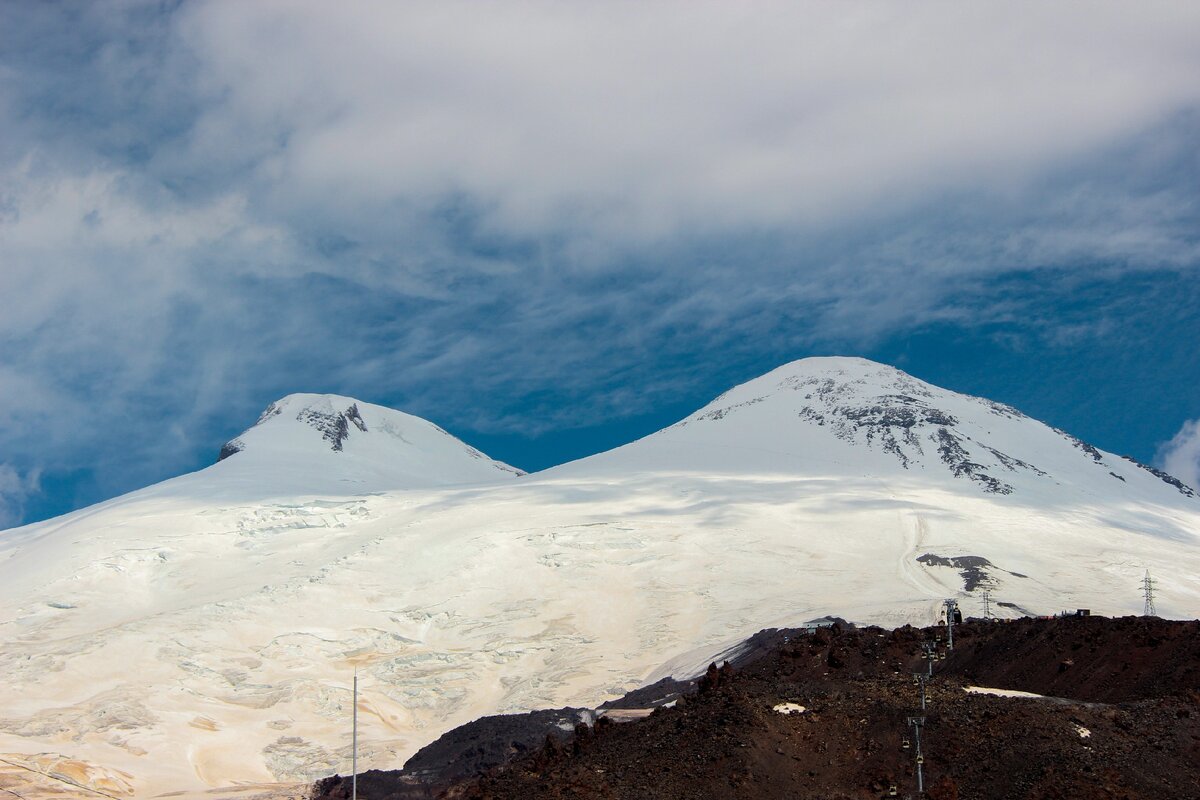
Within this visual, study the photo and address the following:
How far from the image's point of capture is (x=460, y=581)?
295 ft

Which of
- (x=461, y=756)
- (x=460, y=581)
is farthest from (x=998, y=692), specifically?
(x=460, y=581)

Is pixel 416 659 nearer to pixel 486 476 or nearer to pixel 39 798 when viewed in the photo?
pixel 39 798

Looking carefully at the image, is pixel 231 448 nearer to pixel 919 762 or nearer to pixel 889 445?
pixel 889 445

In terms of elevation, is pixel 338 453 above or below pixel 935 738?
above

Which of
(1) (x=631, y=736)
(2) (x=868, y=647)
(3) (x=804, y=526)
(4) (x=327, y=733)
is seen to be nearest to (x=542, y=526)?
(3) (x=804, y=526)

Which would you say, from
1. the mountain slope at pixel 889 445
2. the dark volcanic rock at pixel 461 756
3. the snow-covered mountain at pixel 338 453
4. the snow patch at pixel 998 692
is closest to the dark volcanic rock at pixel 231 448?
the snow-covered mountain at pixel 338 453

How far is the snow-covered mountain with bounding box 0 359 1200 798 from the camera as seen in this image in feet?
209

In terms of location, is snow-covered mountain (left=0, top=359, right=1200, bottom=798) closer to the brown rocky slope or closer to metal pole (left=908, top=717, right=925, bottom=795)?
the brown rocky slope

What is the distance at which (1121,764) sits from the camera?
28812 mm

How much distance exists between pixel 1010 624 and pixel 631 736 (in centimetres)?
1929

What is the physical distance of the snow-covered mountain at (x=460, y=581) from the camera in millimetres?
63656

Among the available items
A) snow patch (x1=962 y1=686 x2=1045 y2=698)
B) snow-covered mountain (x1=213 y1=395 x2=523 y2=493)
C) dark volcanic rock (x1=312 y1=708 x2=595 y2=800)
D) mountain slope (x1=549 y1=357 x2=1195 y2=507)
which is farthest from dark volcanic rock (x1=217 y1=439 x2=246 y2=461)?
snow patch (x1=962 y1=686 x2=1045 y2=698)

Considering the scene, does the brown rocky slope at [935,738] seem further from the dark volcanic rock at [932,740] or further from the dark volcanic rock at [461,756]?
the dark volcanic rock at [461,756]

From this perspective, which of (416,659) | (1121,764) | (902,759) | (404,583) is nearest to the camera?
(1121,764)
